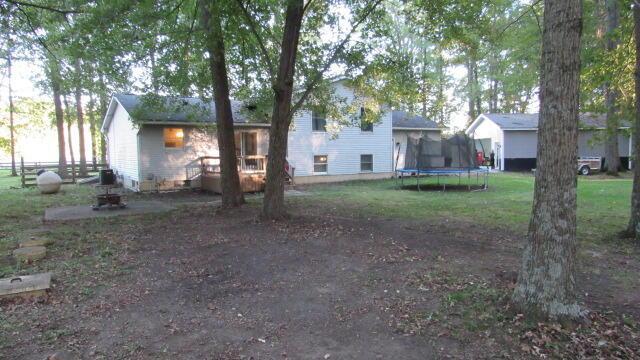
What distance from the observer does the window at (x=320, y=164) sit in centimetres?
2106

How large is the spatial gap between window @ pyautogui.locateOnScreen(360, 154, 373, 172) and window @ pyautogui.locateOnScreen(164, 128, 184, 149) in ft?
31.2

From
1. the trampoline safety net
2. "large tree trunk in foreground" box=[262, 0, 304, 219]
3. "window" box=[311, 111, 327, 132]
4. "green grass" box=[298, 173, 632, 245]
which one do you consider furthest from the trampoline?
"large tree trunk in foreground" box=[262, 0, 304, 219]

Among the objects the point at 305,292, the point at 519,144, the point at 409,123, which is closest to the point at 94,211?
the point at 305,292

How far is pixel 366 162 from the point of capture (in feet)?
74.6

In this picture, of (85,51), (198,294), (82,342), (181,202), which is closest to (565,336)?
(198,294)

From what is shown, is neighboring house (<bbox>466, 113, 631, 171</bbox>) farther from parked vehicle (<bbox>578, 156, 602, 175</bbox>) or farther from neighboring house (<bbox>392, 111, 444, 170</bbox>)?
neighboring house (<bbox>392, 111, 444, 170</bbox>)

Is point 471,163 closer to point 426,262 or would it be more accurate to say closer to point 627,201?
point 627,201

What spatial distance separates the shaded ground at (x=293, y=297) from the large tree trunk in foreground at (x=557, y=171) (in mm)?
431

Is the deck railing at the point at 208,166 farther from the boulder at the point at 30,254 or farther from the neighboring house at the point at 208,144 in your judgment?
the boulder at the point at 30,254

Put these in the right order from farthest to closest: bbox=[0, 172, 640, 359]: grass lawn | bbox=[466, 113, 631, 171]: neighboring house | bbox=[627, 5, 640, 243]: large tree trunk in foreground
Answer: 1. bbox=[466, 113, 631, 171]: neighboring house
2. bbox=[627, 5, 640, 243]: large tree trunk in foreground
3. bbox=[0, 172, 640, 359]: grass lawn

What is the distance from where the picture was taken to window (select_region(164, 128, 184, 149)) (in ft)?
56.6

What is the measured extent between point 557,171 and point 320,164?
1755cm

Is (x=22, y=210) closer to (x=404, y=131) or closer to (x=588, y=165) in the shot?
(x=404, y=131)

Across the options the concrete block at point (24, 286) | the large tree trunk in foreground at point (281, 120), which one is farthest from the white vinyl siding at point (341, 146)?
the concrete block at point (24, 286)
